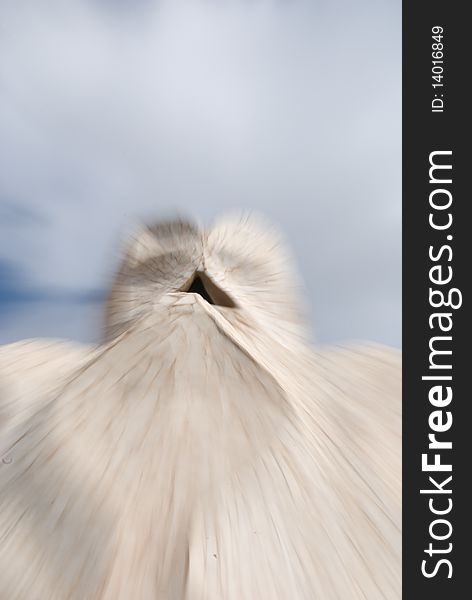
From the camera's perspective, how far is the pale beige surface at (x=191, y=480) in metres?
0.48

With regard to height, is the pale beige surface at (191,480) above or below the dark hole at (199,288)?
below

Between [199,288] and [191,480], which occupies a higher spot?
[199,288]

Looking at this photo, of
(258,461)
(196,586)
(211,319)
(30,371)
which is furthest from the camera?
(30,371)

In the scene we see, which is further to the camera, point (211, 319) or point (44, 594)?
point (211, 319)

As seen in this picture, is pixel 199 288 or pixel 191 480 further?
pixel 199 288

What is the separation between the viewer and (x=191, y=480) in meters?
0.54

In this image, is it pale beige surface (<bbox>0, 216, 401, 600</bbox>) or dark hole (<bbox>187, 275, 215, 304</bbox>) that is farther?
dark hole (<bbox>187, 275, 215, 304</bbox>)

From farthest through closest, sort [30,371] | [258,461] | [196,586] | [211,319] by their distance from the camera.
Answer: [30,371], [211,319], [258,461], [196,586]

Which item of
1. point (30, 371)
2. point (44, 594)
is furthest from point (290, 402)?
point (30, 371)

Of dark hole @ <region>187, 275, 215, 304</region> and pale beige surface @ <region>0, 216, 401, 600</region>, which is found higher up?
dark hole @ <region>187, 275, 215, 304</region>

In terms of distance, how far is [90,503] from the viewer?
52 cm

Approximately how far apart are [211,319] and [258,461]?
9.5 inches

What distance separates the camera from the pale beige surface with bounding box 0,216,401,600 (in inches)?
18.8

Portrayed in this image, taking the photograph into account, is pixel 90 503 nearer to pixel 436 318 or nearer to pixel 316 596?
pixel 316 596
